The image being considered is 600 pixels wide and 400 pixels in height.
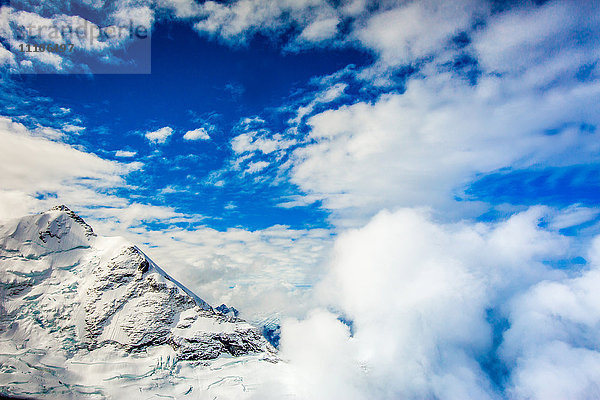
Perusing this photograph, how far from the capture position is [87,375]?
9712cm

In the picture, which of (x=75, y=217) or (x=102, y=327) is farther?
(x=75, y=217)

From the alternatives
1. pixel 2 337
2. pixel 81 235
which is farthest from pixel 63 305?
pixel 81 235

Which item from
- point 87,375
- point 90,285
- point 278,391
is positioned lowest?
point 278,391

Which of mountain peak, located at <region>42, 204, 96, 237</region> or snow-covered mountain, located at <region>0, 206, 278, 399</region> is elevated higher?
mountain peak, located at <region>42, 204, 96, 237</region>

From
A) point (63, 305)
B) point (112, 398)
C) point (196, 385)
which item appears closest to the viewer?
point (112, 398)

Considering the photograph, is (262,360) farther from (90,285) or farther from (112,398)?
(90,285)

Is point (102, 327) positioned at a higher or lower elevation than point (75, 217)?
lower

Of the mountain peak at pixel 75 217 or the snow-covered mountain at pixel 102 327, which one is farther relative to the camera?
the mountain peak at pixel 75 217

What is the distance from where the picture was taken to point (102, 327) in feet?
363

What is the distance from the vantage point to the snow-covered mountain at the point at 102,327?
95.6 m

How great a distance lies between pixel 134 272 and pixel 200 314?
37.5m

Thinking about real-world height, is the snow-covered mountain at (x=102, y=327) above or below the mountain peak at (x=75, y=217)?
below

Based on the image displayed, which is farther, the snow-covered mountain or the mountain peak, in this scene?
the mountain peak

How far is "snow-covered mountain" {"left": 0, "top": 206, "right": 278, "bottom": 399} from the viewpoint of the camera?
95.6 metres
